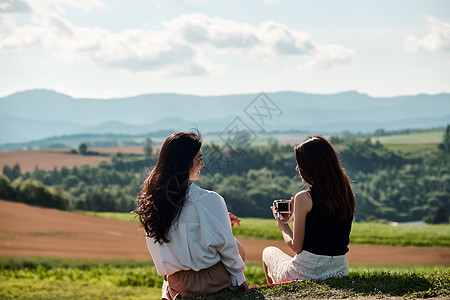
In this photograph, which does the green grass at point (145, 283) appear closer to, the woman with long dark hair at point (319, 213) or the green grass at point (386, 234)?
the woman with long dark hair at point (319, 213)

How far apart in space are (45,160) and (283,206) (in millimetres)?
77617

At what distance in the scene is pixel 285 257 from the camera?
5012 mm

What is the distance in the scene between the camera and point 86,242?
91.8 feet

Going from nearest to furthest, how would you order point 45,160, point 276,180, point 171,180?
1. point 171,180
2. point 276,180
3. point 45,160

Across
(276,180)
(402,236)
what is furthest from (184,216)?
(276,180)

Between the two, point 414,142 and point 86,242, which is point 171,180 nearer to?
point 86,242

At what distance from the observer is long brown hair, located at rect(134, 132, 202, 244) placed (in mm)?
4258

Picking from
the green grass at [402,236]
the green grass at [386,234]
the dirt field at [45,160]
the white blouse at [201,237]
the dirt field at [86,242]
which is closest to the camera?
the white blouse at [201,237]

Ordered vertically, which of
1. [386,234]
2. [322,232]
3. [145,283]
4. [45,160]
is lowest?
[386,234]

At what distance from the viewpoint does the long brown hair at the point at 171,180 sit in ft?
14.0

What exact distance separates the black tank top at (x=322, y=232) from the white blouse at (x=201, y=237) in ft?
2.29

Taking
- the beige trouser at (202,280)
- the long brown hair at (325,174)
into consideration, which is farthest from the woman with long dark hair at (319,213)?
the beige trouser at (202,280)

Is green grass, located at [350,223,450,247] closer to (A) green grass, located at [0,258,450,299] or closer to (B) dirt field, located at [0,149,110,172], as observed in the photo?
(A) green grass, located at [0,258,450,299]

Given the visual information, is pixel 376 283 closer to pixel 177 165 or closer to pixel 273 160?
Result: pixel 177 165
